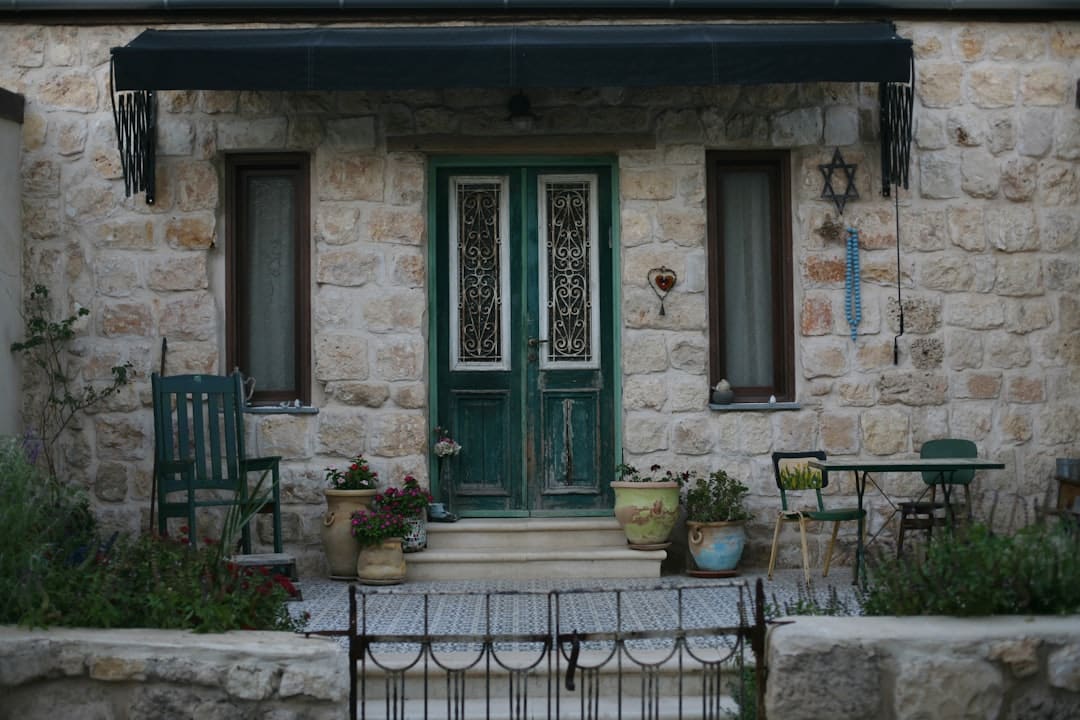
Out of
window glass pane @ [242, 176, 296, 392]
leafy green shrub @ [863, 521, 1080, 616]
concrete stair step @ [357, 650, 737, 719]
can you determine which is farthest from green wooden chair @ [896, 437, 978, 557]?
window glass pane @ [242, 176, 296, 392]

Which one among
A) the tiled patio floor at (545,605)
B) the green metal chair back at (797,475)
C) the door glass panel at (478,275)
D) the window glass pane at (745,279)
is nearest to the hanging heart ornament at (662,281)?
the window glass pane at (745,279)

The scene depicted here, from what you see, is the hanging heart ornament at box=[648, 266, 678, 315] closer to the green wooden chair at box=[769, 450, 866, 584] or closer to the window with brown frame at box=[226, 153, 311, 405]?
the green wooden chair at box=[769, 450, 866, 584]

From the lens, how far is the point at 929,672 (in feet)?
14.5

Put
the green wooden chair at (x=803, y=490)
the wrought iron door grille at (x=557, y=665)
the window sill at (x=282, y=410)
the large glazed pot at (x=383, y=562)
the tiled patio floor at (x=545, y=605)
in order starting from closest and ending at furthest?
the wrought iron door grille at (x=557, y=665), the tiled patio floor at (x=545, y=605), the green wooden chair at (x=803, y=490), the large glazed pot at (x=383, y=562), the window sill at (x=282, y=410)

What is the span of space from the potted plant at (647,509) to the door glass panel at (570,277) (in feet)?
3.03

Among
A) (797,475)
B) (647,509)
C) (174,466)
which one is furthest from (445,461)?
(797,475)

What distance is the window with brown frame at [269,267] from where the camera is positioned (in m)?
8.20

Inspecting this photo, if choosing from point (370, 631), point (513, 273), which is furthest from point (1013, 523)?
point (370, 631)

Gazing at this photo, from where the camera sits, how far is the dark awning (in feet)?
24.2

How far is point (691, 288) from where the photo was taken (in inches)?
319

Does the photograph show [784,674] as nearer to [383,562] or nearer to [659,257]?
[383,562]

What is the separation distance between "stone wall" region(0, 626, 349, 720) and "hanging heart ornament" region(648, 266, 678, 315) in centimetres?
398

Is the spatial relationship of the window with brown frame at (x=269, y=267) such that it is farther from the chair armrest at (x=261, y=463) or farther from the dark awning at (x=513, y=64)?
the dark awning at (x=513, y=64)

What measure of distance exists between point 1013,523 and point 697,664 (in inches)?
136
